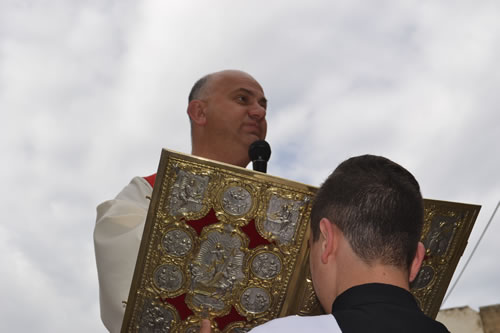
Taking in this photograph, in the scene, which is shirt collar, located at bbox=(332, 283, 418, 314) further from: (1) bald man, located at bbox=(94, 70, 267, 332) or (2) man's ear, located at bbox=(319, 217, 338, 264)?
(1) bald man, located at bbox=(94, 70, 267, 332)

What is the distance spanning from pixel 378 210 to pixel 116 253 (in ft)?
5.26

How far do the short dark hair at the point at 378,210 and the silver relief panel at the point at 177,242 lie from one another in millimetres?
722

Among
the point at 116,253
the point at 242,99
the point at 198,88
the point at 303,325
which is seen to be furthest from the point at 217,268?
the point at 198,88

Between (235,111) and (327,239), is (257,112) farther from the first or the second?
(327,239)

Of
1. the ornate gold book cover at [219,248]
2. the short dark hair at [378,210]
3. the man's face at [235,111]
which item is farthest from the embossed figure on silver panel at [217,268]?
the man's face at [235,111]

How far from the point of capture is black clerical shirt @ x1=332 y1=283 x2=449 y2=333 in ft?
5.80

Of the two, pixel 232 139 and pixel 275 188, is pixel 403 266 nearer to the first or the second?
pixel 275 188

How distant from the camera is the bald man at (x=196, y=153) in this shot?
2959 mm

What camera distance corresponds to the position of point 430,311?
311 cm

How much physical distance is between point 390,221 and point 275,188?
27.8 inches

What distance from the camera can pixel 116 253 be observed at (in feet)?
9.86

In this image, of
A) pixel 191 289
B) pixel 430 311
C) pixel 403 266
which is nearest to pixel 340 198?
pixel 403 266

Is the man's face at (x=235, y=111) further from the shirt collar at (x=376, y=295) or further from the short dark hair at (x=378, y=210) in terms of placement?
the shirt collar at (x=376, y=295)

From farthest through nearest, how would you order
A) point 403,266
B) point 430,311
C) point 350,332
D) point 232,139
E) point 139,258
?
point 232,139 < point 430,311 < point 139,258 < point 403,266 < point 350,332
